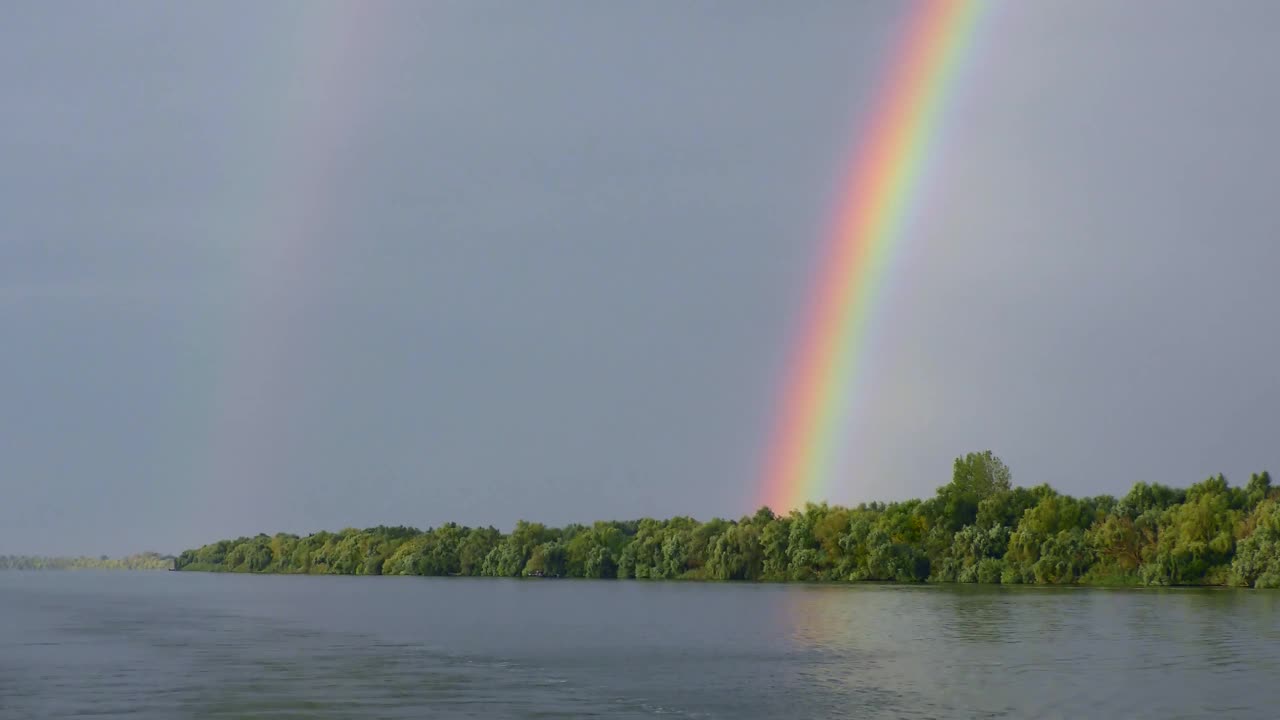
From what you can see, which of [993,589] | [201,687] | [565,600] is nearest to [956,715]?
[201,687]

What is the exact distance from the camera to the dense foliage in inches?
5000

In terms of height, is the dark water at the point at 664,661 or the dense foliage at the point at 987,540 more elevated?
the dense foliage at the point at 987,540

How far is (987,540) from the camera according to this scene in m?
147

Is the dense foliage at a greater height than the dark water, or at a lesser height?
greater

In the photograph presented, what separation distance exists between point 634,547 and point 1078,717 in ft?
497

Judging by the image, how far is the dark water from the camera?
126ft

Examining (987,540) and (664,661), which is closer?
(664,661)

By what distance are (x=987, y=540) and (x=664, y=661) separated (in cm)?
10012

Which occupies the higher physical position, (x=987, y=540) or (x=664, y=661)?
(x=987, y=540)

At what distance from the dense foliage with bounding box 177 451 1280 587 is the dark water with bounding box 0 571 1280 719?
29.9 metres

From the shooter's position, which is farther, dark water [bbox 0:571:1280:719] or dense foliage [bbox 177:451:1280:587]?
dense foliage [bbox 177:451:1280:587]

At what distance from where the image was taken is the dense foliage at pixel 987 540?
127 meters

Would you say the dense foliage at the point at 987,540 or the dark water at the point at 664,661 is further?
the dense foliage at the point at 987,540

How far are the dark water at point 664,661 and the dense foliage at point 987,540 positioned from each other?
98.2 ft
